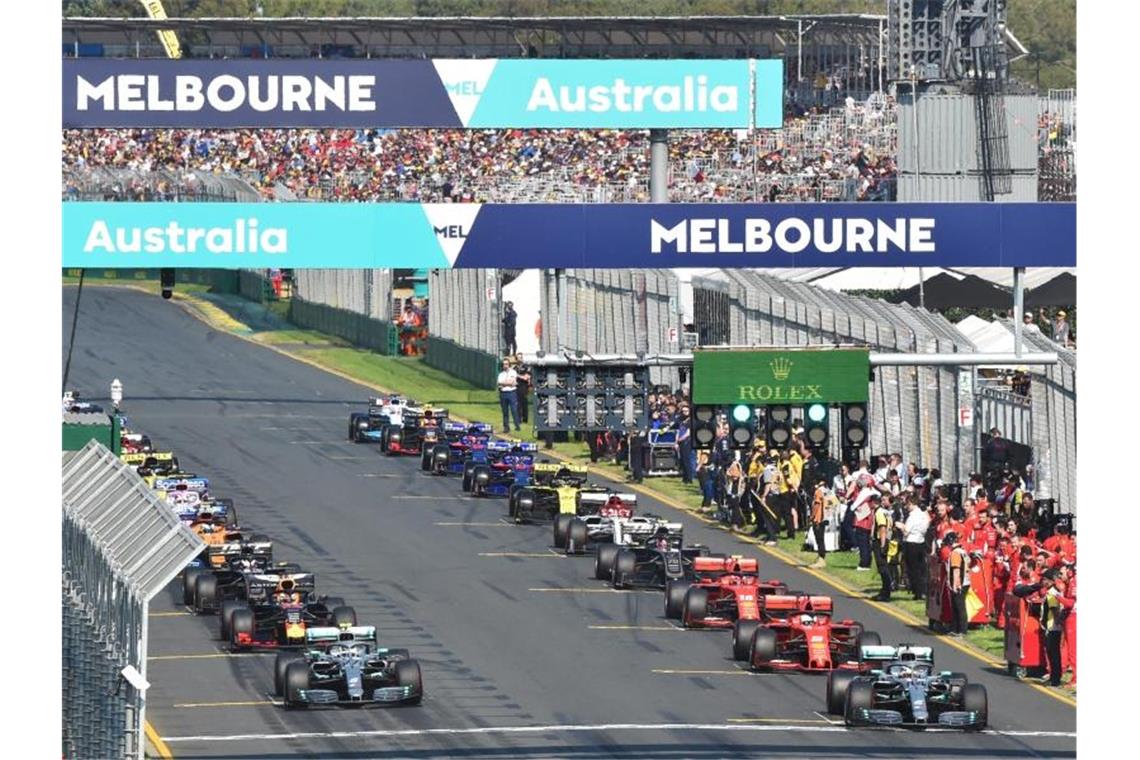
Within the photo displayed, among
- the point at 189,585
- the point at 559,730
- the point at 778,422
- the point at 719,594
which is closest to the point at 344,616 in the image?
the point at 189,585

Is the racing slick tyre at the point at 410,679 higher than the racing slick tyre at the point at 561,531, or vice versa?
the racing slick tyre at the point at 561,531

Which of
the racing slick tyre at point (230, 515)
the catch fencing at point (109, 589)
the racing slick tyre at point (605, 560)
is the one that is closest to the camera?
the catch fencing at point (109, 589)

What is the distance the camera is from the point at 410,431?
4900 centimetres

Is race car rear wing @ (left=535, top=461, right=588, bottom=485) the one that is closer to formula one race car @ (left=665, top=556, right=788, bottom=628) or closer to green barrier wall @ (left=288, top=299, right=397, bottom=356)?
formula one race car @ (left=665, top=556, right=788, bottom=628)

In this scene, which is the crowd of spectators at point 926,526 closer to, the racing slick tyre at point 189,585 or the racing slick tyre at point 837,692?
the racing slick tyre at point 837,692

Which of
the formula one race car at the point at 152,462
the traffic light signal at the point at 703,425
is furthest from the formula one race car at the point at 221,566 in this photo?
the traffic light signal at the point at 703,425

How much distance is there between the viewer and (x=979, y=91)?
6412 centimetres

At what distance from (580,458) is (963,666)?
1957cm

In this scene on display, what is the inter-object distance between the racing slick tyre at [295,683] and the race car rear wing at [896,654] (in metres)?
5.82

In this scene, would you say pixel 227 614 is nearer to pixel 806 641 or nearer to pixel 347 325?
pixel 806 641

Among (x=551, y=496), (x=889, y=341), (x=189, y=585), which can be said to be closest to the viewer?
(x=189, y=585)

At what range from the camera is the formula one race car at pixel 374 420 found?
50.0 m

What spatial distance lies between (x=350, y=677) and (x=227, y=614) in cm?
384

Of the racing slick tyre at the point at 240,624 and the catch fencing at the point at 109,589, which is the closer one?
the catch fencing at the point at 109,589
